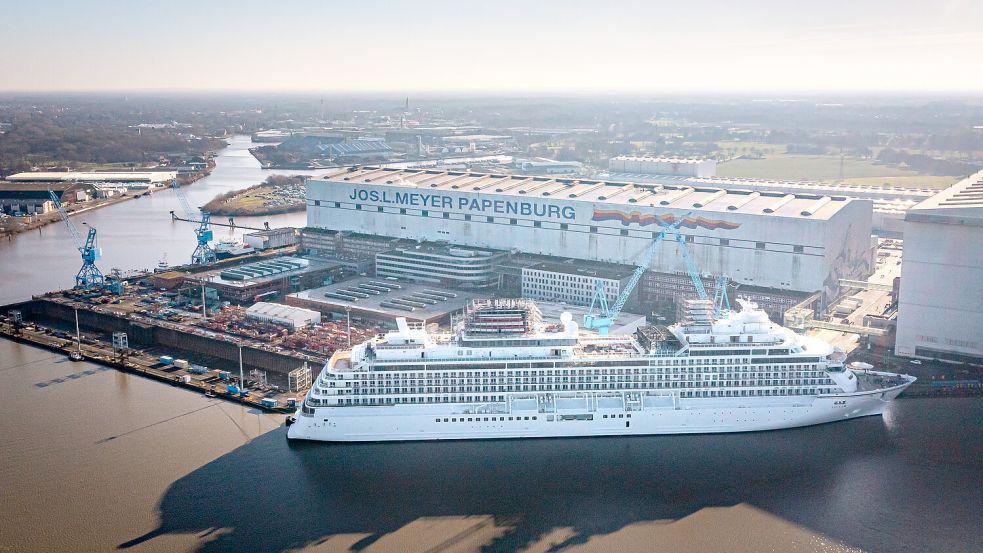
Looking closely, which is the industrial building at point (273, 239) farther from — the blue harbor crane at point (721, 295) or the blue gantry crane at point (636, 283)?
the blue harbor crane at point (721, 295)

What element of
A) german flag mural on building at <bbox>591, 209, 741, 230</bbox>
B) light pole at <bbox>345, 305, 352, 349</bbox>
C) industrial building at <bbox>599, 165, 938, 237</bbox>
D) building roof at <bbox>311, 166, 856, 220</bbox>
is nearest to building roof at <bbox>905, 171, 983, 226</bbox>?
building roof at <bbox>311, 166, 856, 220</bbox>

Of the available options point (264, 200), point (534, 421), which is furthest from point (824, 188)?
point (534, 421)

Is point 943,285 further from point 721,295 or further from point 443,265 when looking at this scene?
point 443,265

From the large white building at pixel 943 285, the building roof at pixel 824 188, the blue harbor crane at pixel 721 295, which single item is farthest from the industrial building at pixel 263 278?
the large white building at pixel 943 285

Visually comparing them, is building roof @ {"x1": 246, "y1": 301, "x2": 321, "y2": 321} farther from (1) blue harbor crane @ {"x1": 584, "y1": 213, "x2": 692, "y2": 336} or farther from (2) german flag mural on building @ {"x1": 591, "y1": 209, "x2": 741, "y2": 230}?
(2) german flag mural on building @ {"x1": 591, "y1": 209, "x2": 741, "y2": 230}

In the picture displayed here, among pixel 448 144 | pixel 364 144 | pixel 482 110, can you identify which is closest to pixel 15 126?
pixel 364 144

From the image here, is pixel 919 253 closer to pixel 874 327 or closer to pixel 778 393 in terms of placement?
pixel 874 327
